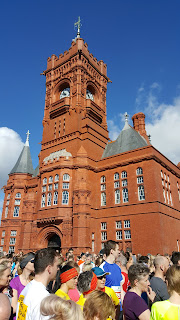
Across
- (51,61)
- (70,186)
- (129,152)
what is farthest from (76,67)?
(70,186)

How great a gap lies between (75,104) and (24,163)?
11.5m

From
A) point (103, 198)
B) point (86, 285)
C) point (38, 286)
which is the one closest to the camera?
point (38, 286)

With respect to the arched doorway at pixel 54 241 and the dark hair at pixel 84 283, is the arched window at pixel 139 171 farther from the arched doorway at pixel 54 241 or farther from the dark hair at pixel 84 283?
the dark hair at pixel 84 283

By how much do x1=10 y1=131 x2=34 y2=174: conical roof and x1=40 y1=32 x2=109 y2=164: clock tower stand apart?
369 cm

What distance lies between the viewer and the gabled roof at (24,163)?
31125mm

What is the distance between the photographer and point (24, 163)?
31.9 m

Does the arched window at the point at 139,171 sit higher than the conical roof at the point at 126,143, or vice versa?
the conical roof at the point at 126,143

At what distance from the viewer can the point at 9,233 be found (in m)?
27.4

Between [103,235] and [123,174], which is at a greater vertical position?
[123,174]

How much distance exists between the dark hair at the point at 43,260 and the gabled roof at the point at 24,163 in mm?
28866

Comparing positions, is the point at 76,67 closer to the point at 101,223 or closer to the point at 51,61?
the point at 51,61

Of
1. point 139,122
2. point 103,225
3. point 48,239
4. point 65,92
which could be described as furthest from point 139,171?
point 139,122

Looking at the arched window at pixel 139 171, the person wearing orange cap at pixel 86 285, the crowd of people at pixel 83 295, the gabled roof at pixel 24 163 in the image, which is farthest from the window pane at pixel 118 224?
the person wearing orange cap at pixel 86 285

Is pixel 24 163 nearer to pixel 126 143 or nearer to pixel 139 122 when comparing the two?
pixel 126 143
